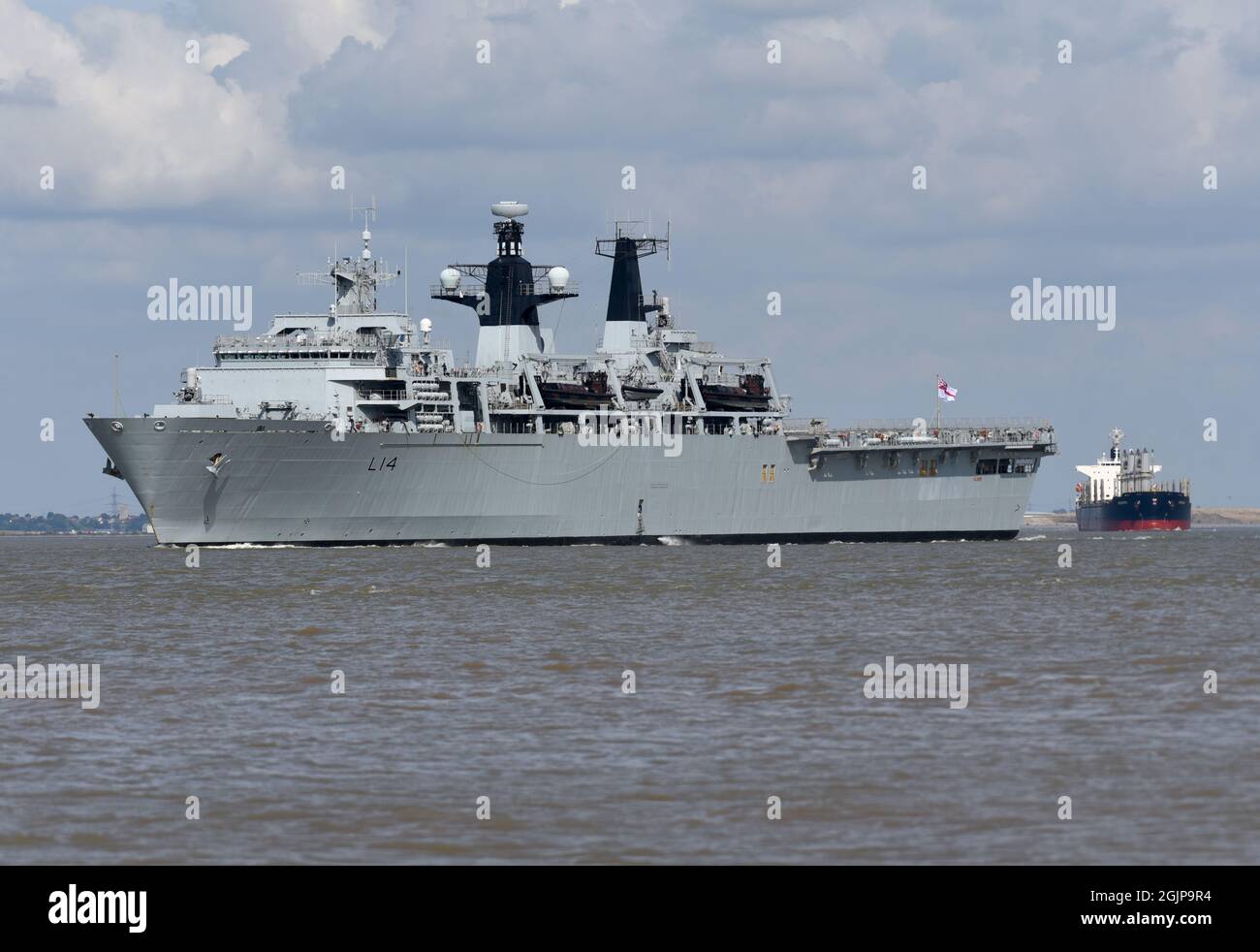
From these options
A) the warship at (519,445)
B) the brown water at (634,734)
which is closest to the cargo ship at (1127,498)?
the warship at (519,445)

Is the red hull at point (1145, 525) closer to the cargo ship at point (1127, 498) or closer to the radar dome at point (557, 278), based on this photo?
the cargo ship at point (1127, 498)

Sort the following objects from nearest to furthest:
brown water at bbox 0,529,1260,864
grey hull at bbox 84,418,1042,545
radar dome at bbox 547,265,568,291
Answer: brown water at bbox 0,529,1260,864
grey hull at bbox 84,418,1042,545
radar dome at bbox 547,265,568,291

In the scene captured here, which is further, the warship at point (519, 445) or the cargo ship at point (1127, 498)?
the cargo ship at point (1127, 498)

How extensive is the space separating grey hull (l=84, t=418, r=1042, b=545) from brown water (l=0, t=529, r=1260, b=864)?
23.7 meters

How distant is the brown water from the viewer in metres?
16.9

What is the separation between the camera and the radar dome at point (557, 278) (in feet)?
294

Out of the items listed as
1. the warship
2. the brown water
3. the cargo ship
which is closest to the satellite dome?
the warship

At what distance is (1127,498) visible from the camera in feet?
512

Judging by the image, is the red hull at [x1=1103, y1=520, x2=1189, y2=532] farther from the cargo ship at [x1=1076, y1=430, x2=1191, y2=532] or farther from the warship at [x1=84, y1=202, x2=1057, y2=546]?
the warship at [x1=84, y1=202, x2=1057, y2=546]

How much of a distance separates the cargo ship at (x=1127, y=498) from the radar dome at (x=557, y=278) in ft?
264

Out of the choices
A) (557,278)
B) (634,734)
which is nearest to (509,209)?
(557,278)

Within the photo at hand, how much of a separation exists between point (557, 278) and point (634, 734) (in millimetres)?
68273
